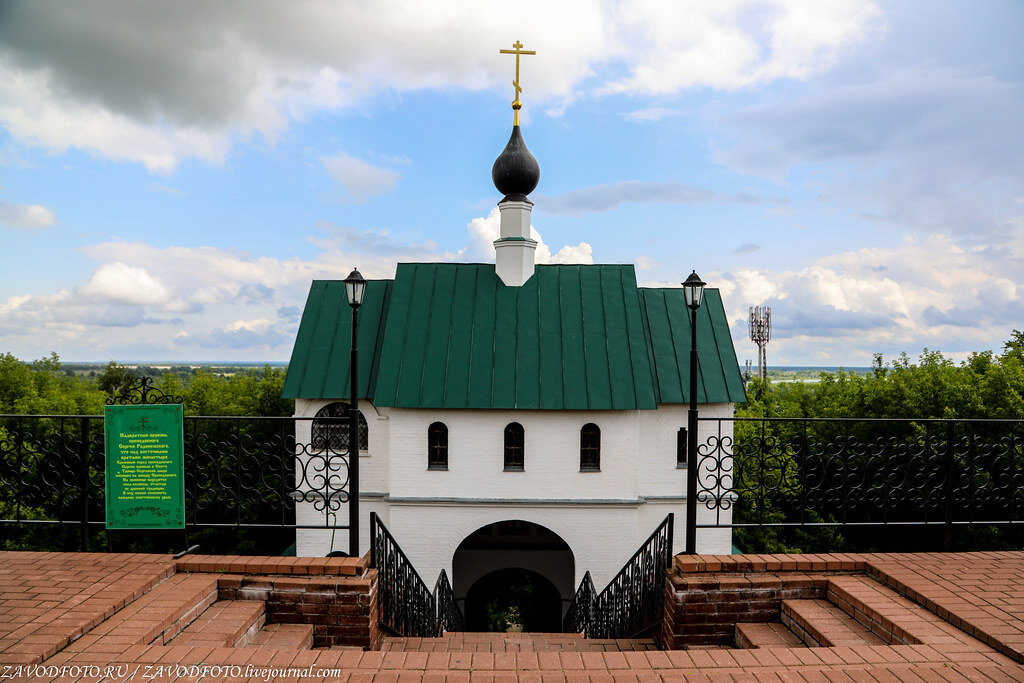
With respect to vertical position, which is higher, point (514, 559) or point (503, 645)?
point (503, 645)

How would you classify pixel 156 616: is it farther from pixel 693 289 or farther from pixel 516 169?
pixel 516 169

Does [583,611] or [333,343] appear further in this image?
[333,343]

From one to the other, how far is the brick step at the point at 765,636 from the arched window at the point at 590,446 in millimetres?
10102

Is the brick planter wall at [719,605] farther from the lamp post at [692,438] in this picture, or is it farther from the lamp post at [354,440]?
the lamp post at [354,440]

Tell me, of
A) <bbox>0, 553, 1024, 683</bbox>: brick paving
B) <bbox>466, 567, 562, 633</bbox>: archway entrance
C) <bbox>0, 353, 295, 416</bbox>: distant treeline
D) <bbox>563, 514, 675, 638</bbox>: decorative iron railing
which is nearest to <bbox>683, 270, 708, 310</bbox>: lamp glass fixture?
<bbox>563, 514, 675, 638</bbox>: decorative iron railing

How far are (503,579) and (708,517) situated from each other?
1053cm

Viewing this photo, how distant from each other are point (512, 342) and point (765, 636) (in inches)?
459

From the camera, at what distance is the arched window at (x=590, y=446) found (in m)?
15.6

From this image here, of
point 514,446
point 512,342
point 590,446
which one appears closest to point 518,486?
point 514,446

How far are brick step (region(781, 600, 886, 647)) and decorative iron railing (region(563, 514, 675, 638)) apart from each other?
3.83ft

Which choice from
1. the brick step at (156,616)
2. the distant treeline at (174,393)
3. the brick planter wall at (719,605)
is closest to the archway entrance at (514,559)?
the brick planter wall at (719,605)

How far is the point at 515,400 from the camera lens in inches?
599

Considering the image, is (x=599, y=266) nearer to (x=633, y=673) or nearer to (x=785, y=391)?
(x=633, y=673)

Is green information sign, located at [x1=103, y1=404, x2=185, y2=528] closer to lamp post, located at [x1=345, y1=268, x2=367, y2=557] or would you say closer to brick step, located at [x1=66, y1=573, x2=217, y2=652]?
brick step, located at [x1=66, y1=573, x2=217, y2=652]
